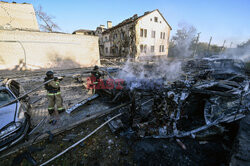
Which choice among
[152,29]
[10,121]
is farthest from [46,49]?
[152,29]

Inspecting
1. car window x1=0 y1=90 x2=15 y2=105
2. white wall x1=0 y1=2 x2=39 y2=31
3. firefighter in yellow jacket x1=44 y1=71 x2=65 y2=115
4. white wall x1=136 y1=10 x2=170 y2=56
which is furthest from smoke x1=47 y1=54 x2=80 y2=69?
white wall x1=136 y1=10 x2=170 y2=56

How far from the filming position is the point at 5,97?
10.5 ft

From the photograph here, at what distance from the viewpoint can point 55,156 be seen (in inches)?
96.8

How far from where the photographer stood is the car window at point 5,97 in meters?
3.13

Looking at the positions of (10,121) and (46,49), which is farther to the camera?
(46,49)

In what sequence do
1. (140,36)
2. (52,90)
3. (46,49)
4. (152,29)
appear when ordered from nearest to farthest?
(52,90) → (46,49) → (140,36) → (152,29)

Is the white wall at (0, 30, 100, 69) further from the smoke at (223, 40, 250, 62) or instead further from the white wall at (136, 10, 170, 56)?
the smoke at (223, 40, 250, 62)

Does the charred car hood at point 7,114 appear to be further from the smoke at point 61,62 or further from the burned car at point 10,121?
the smoke at point 61,62

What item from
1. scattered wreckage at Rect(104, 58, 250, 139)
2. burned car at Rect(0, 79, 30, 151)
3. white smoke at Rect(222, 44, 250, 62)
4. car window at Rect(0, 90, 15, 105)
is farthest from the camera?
white smoke at Rect(222, 44, 250, 62)

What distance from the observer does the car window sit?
3.13 metres

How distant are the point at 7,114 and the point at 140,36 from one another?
69.3 feet

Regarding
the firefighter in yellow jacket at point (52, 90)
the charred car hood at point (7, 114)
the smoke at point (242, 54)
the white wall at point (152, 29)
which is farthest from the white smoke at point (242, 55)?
the charred car hood at point (7, 114)

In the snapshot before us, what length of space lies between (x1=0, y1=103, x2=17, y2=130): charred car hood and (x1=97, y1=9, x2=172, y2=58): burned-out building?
1932 cm

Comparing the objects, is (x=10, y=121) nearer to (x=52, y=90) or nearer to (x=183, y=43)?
(x=52, y=90)
